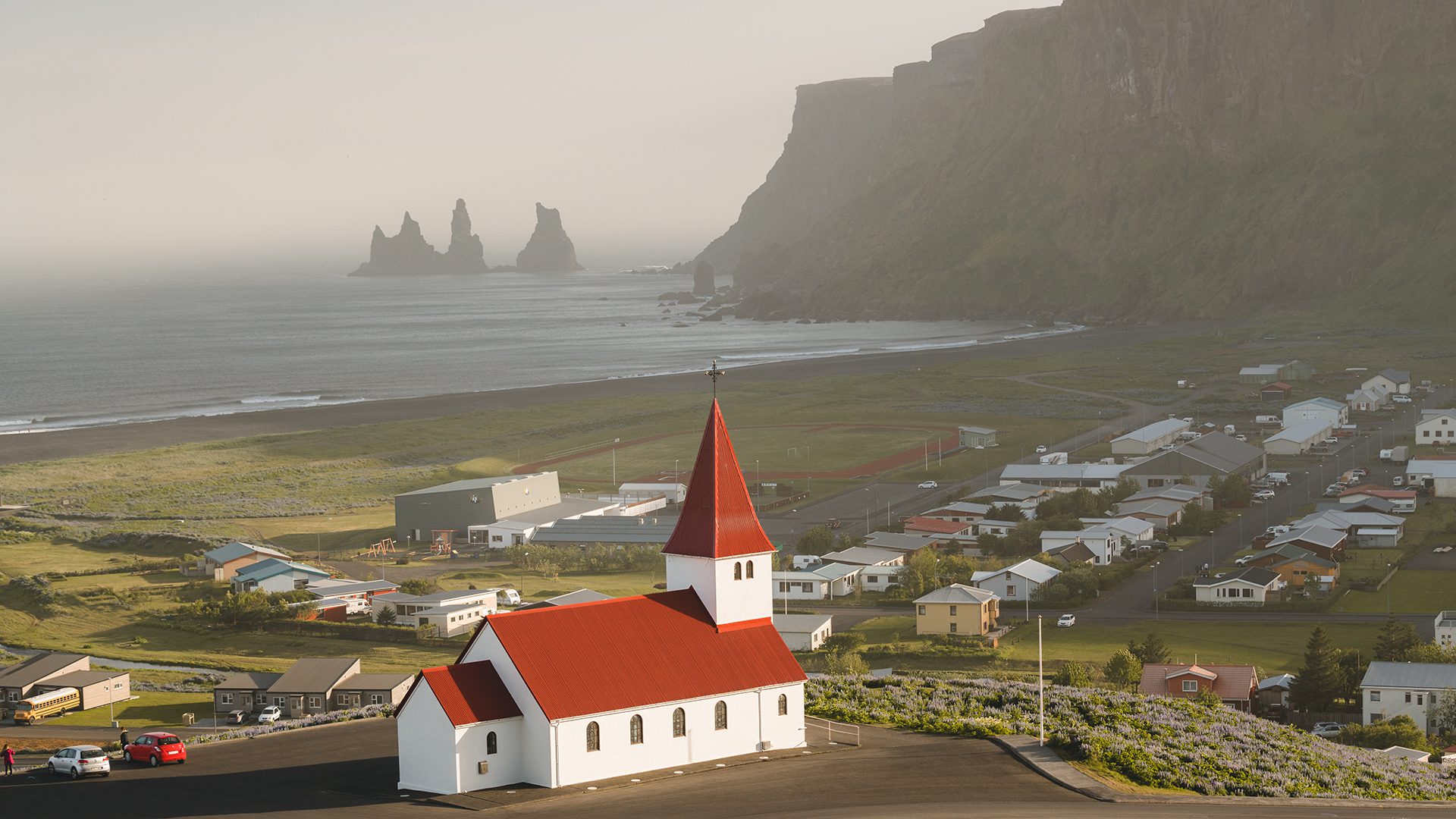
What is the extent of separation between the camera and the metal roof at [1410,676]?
4469 centimetres

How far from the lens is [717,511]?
112 ft

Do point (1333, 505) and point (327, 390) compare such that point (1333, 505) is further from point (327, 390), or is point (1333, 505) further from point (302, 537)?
point (327, 390)

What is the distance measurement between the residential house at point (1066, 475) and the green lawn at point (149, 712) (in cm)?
5071

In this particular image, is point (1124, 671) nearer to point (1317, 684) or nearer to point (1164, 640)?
point (1317, 684)

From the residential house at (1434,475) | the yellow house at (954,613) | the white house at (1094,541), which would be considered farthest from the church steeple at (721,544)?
the residential house at (1434,475)

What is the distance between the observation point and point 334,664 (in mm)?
48000

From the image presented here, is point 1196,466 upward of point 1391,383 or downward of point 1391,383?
downward

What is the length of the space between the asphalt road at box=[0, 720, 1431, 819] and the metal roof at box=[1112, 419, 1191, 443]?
2718 inches

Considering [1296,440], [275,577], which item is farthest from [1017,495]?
[275,577]

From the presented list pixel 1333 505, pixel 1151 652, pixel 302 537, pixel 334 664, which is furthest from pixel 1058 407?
pixel 334 664

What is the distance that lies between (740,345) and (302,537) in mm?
121015

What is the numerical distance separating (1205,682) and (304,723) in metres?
25.3

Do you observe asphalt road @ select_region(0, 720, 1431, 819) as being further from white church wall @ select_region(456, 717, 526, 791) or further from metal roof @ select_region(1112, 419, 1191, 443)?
metal roof @ select_region(1112, 419, 1191, 443)

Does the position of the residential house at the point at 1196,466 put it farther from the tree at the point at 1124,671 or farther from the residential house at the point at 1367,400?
the tree at the point at 1124,671
